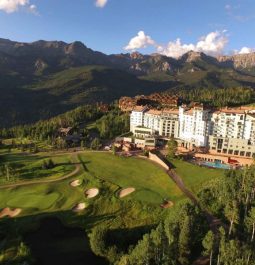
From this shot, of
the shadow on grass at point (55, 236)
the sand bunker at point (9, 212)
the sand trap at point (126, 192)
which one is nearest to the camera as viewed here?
the shadow on grass at point (55, 236)

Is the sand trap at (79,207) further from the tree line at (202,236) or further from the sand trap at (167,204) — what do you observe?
the sand trap at (167,204)

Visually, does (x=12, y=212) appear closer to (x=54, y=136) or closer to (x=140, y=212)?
(x=140, y=212)

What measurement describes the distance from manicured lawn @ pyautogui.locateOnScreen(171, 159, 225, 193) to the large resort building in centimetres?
1445

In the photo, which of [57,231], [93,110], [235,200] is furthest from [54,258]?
[93,110]

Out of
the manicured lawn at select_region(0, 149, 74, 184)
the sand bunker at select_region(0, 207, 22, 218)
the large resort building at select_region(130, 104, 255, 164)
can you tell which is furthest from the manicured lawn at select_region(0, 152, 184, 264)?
the large resort building at select_region(130, 104, 255, 164)

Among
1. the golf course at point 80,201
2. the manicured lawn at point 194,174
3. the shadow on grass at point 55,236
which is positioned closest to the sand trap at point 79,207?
the golf course at point 80,201

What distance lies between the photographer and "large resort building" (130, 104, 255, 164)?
116750 millimetres

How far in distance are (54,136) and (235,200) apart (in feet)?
313

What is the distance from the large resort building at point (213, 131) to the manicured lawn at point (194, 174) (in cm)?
1445

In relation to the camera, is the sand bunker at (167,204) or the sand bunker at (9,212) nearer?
the sand bunker at (167,204)

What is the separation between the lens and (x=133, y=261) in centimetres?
5162

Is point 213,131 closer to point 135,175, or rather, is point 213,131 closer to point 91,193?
point 135,175

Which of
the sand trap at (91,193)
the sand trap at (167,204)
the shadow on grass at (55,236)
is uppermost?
the sand trap at (167,204)

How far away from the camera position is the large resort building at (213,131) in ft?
383
